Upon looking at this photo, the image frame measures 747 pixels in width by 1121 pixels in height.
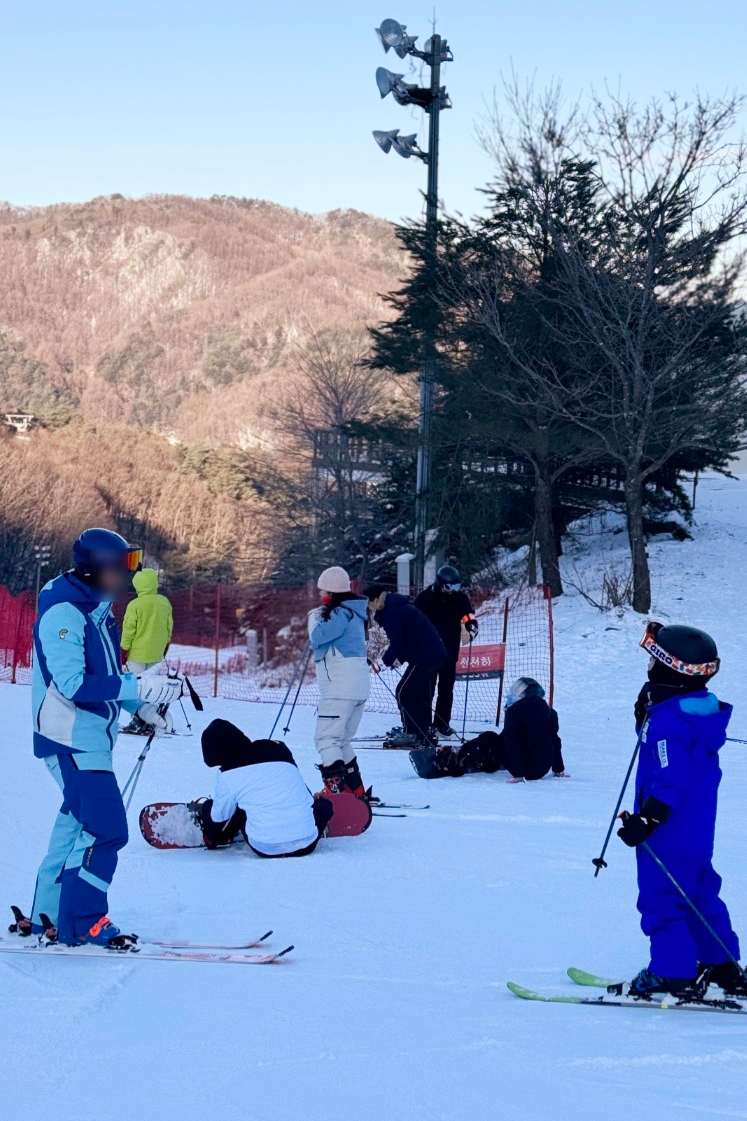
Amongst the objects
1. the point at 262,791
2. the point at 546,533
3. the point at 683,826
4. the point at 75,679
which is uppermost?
the point at 546,533

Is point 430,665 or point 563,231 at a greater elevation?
point 563,231

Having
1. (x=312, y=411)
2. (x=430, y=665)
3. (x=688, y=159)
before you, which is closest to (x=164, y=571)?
(x=312, y=411)

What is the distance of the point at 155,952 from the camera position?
4781 mm

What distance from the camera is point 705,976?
14.4 feet

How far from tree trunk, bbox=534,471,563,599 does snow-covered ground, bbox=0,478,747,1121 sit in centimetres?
1322

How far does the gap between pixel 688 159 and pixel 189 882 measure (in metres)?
17.3

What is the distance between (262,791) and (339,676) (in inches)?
72.7

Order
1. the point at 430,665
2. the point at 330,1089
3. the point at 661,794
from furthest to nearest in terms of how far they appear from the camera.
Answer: the point at 430,665 < the point at 661,794 < the point at 330,1089

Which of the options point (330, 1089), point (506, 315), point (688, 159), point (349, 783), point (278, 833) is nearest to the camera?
point (330, 1089)

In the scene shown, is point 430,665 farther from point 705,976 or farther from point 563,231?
point 563,231

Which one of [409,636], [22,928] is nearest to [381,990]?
[22,928]

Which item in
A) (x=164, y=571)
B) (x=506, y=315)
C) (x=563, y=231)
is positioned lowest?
(x=164, y=571)

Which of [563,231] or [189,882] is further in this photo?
[563,231]

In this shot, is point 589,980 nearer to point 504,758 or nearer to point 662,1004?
point 662,1004
